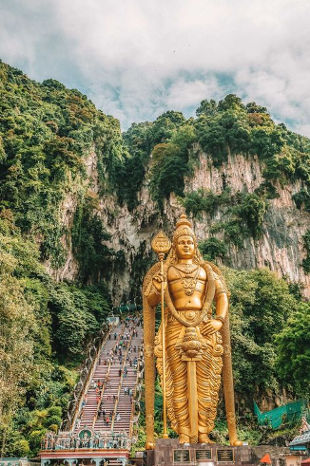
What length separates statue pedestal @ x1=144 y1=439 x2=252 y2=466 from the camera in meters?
5.40

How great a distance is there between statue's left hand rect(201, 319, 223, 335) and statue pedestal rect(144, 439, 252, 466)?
4.57 feet

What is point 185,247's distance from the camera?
22.7 ft

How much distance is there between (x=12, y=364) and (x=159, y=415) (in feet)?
16.8

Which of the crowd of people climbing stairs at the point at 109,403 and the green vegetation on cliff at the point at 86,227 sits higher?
the green vegetation on cliff at the point at 86,227

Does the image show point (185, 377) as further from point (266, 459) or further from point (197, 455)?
point (266, 459)

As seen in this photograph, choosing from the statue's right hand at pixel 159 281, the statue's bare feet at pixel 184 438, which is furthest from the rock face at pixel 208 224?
the statue's bare feet at pixel 184 438

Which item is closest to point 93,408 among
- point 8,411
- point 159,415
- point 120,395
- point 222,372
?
point 120,395

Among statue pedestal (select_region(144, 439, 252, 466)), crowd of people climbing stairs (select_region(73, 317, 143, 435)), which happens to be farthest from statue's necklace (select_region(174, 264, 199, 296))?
crowd of people climbing stairs (select_region(73, 317, 143, 435))

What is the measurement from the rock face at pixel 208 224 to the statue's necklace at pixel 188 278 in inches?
592

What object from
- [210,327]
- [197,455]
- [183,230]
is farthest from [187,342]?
[183,230]

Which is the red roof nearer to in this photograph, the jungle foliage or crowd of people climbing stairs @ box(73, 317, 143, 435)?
the jungle foliage

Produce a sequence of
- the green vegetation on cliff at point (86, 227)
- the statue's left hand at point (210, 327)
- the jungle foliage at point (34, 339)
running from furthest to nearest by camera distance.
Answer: the green vegetation on cliff at point (86, 227), the jungle foliage at point (34, 339), the statue's left hand at point (210, 327)

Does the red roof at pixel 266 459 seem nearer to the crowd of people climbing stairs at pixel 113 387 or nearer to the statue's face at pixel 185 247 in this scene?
the statue's face at pixel 185 247

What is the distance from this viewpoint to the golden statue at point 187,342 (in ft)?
19.5
